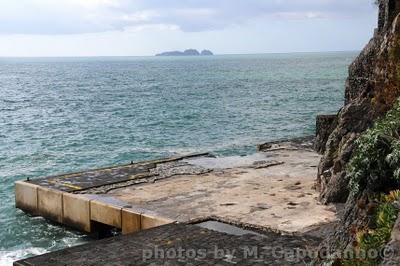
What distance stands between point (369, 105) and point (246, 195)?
5155 millimetres

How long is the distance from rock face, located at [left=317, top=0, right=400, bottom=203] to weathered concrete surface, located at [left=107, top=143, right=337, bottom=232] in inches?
35.0

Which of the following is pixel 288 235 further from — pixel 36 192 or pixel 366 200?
pixel 36 192

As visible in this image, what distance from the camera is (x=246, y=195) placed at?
66.8 ft

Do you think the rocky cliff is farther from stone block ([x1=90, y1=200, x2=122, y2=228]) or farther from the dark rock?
stone block ([x1=90, y1=200, x2=122, y2=228])

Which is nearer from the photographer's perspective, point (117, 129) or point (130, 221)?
point (130, 221)

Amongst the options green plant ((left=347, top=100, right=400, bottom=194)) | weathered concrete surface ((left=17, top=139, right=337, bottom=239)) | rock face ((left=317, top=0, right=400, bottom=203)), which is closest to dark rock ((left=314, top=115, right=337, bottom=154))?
weathered concrete surface ((left=17, top=139, right=337, bottom=239))

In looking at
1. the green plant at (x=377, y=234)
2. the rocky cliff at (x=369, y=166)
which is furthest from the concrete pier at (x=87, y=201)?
the green plant at (x=377, y=234)

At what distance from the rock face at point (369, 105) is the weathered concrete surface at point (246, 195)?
2.91 feet

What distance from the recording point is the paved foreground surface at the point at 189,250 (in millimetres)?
13773

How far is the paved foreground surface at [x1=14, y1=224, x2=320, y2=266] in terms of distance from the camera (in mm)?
13773

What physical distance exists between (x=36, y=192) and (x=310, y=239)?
1210cm

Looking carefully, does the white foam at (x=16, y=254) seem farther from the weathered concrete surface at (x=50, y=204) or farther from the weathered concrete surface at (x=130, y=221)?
the weathered concrete surface at (x=130, y=221)

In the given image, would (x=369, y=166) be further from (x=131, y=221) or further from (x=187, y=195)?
(x=187, y=195)

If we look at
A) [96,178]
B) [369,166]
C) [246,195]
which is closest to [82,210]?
[96,178]
